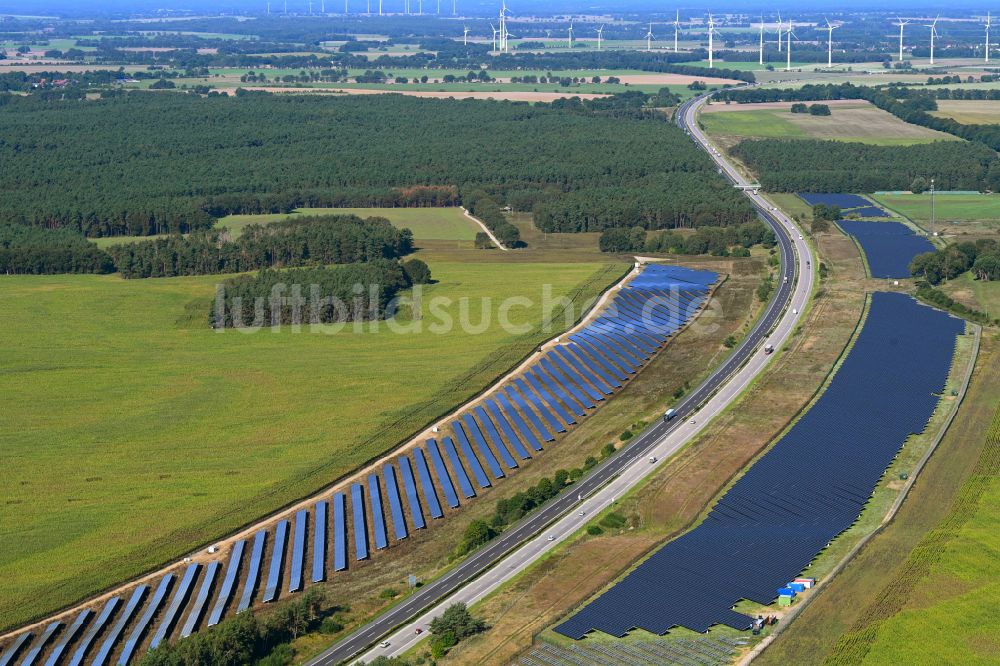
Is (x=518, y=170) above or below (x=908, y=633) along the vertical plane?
above

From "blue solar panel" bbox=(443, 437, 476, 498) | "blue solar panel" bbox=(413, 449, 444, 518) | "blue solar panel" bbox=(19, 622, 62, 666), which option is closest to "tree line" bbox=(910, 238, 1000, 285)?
"blue solar panel" bbox=(443, 437, 476, 498)

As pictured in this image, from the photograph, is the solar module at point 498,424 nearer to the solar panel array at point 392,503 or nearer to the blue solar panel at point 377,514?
the solar panel array at point 392,503

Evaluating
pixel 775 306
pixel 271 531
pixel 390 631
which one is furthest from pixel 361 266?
pixel 390 631

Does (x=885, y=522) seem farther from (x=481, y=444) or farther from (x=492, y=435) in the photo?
(x=492, y=435)

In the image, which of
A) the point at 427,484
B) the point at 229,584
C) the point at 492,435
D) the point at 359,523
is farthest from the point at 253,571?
the point at 492,435

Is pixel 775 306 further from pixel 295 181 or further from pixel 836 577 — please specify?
pixel 295 181

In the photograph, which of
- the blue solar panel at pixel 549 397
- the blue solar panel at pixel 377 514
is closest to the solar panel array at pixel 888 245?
the blue solar panel at pixel 549 397
